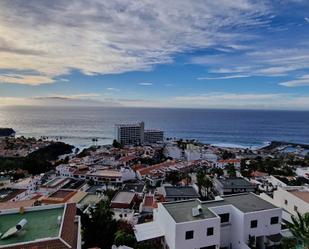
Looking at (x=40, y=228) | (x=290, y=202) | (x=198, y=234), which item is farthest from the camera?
(x=290, y=202)

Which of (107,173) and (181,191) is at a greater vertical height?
(181,191)

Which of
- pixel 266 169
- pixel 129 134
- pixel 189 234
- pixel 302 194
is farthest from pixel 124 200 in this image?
pixel 129 134

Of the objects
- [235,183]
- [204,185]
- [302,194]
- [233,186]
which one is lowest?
[233,186]

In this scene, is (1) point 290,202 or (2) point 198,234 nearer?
(2) point 198,234

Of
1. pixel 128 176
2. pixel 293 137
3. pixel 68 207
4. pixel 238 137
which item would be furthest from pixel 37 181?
pixel 293 137

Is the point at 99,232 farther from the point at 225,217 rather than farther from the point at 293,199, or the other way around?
the point at 293,199

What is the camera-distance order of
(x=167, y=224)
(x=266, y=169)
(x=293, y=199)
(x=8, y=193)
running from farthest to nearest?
(x=266, y=169), (x=8, y=193), (x=293, y=199), (x=167, y=224)

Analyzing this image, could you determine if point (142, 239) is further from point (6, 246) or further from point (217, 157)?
point (217, 157)
